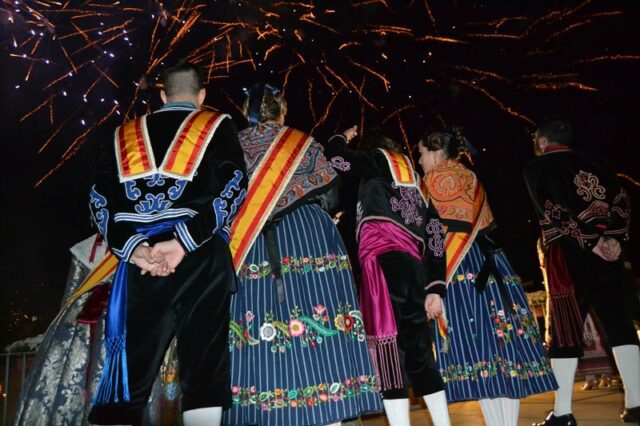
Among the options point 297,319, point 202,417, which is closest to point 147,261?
point 202,417

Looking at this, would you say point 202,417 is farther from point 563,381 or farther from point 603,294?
point 603,294

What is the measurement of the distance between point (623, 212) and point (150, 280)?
3.23 m

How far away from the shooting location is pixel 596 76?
34.7 ft

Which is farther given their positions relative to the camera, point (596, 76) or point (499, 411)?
point (596, 76)

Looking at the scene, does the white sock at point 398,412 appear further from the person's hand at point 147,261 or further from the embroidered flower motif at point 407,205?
the person's hand at point 147,261

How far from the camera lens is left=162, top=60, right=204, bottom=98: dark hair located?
2791mm

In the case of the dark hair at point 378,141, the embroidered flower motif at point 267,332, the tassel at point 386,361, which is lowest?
the tassel at point 386,361

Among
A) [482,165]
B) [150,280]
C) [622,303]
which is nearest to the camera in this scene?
[150,280]

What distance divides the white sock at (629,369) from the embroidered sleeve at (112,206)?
3069 mm

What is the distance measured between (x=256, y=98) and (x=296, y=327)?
49.4 inches

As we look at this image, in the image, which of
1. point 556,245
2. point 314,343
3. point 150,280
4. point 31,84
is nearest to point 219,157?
point 150,280

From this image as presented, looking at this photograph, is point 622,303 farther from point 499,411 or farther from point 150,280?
point 150,280

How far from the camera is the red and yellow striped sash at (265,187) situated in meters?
2.81

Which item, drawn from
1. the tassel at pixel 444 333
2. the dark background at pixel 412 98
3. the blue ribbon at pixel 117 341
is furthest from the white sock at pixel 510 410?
the dark background at pixel 412 98
